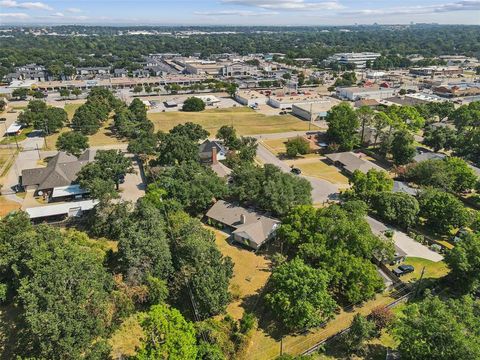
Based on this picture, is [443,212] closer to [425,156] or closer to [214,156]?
[425,156]

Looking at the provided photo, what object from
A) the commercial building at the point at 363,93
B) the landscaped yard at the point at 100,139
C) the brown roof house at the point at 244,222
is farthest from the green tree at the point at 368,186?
the commercial building at the point at 363,93

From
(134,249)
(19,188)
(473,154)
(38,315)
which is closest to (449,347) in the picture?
(134,249)

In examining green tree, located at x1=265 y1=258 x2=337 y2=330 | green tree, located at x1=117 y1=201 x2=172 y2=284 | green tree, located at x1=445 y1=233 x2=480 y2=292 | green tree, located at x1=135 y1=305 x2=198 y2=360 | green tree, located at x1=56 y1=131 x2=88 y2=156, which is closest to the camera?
green tree, located at x1=135 y1=305 x2=198 y2=360

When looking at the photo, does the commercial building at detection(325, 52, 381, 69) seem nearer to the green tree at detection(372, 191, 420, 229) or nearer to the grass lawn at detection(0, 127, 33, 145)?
the grass lawn at detection(0, 127, 33, 145)

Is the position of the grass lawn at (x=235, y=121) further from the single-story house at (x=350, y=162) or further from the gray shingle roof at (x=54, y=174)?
the gray shingle roof at (x=54, y=174)

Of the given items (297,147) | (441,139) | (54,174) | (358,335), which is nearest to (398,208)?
(358,335)

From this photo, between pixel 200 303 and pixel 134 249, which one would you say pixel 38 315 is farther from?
pixel 200 303

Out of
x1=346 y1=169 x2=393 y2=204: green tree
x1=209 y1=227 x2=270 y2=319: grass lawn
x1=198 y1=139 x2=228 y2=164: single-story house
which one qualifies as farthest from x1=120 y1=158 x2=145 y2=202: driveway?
x1=346 y1=169 x2=393 y2=204: green tree
